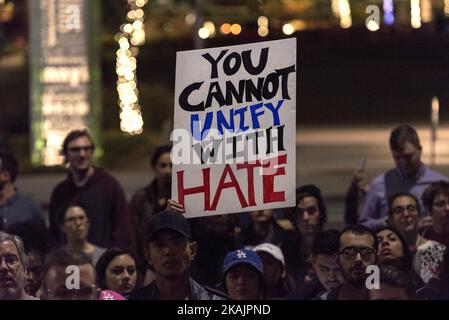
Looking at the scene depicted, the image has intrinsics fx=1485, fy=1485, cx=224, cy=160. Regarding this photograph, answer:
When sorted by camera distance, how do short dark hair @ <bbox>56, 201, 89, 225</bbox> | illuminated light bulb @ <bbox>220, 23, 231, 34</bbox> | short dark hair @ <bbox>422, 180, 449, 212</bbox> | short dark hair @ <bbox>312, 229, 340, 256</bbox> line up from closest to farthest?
short dark hair @ <bbox>312, 229, 340, 256</bbox>, short dark hair @ <bbox>422, 180, 449, 212</bbox>, short dark hair @ <bbox>56, 201, 89, 225</bbox>, illuminated light bulb @ <bbox>220, 23, 231, 34</bbox>

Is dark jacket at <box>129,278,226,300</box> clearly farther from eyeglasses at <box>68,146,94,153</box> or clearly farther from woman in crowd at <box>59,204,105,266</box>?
eyeglasses at <box>68,146,94,153</box>

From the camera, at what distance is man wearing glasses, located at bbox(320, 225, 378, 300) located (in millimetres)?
6438

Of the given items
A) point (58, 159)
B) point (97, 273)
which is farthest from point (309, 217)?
point (58, 159)

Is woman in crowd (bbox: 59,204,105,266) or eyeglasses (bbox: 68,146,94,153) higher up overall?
eyeglasses (bbox: 68,146,94,153)

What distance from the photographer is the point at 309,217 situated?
8078 millimetres

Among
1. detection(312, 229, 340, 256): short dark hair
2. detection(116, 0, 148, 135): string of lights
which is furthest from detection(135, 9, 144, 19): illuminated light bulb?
detection(312, 229, 340, 256): short dark hair

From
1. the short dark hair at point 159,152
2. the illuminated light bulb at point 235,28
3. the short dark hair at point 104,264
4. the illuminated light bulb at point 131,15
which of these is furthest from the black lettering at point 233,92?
the illuminated light bulb at point 131,15

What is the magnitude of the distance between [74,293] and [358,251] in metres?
1.30

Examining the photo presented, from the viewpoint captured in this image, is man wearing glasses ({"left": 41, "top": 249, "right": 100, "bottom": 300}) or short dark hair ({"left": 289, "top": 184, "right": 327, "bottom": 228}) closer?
man wearing glasses ({"left": 41, "top": 249, "right": 100, "bottom": 300})

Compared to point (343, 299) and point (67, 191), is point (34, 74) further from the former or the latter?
point (343, 299)

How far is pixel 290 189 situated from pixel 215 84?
569 mm

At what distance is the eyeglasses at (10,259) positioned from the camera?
6285 millimetres

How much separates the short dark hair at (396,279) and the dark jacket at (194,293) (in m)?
0.84

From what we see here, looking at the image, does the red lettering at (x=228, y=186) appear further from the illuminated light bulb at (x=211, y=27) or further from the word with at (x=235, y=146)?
the illuminated light bulb at (x=211, y=27)
